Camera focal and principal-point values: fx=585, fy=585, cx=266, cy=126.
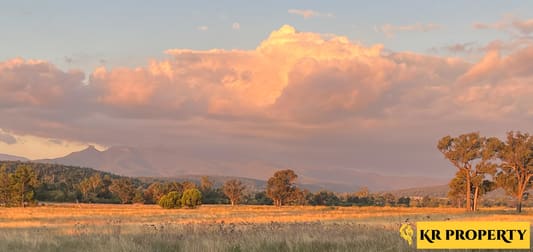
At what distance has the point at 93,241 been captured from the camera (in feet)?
57.9

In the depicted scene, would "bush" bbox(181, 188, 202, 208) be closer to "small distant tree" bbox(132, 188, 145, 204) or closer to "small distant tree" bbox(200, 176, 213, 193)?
"small distant tree" bbox(132, 188, 145, 204)

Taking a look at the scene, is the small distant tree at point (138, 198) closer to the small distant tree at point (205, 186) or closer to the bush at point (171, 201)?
the small distant tree at point (205, 186)

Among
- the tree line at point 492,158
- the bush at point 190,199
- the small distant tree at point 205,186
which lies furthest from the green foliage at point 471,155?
the small distant tree at point 205,186

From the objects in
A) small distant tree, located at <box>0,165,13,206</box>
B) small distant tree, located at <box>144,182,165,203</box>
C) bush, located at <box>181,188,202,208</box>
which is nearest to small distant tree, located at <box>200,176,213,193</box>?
small distant tree, located at <box>144,182,165,203</box>

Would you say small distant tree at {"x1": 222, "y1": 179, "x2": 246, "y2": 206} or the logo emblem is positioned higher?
the logo emblem

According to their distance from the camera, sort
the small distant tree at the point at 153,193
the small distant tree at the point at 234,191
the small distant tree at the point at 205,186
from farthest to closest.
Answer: the small distant tree at the point at 205,186 < the small distant tree at the point at 153,193 < the small distant tree at the point at 234,191

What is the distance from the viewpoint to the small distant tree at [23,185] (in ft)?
321

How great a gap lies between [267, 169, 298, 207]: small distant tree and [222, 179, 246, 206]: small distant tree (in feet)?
29.1

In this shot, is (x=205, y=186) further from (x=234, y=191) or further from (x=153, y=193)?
(x=234, y=191)

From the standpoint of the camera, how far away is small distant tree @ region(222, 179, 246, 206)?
127625 millimetres

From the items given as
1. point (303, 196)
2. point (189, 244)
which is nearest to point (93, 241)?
point (189, 244)

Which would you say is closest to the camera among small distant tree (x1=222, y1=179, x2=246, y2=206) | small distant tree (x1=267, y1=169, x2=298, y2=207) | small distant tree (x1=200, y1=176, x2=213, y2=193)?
small distant tree (x1=267, y1=169, x2=298, y2=207)

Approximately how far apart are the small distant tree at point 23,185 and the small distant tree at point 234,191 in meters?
41.7

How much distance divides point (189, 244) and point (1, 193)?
96.0 metres
